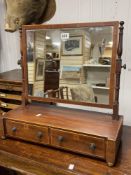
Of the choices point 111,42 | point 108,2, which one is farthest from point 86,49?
point 108,2

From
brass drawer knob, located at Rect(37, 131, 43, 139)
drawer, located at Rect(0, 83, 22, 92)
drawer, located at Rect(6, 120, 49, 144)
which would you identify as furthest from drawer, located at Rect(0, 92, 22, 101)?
brass drawer knob, located at Rect(37, 131, 43, 139)

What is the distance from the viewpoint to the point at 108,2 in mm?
1359

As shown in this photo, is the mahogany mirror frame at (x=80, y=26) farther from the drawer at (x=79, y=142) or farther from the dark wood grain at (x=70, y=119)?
the drawer at (x=79, y=142)

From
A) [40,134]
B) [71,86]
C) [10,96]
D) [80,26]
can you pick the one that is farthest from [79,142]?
[10,96]

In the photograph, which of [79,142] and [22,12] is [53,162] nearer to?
[79,142]

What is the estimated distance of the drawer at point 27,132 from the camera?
929mm

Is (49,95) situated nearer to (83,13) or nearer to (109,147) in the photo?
(109,147)

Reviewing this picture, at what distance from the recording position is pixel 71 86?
1.04 meters

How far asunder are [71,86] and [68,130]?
0.27 m

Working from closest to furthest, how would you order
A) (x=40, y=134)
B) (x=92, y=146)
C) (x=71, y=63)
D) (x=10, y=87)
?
(x=92, y=146) < (x=40, y=134) < (x=71, y=63) < (x=10, y=87)

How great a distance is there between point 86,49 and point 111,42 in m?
0.13

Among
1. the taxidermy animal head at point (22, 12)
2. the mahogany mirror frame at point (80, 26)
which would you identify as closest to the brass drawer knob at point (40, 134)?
the mahogany mirror frame at point (80, 26)

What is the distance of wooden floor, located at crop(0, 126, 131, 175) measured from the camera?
779 millimetres

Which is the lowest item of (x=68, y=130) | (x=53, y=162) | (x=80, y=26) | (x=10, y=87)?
(x=53, y=162)
